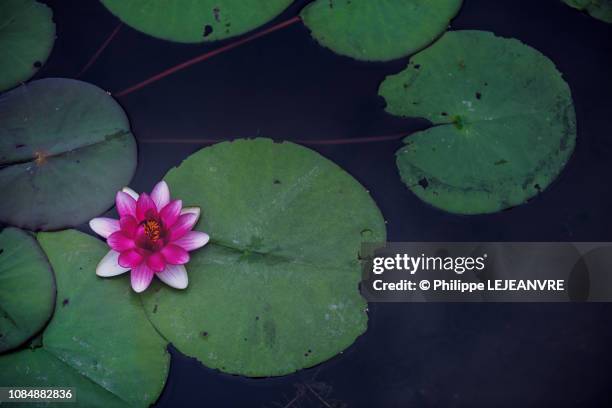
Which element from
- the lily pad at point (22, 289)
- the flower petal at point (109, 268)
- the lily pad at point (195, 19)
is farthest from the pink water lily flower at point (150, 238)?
the lily pad at point (195, 19)

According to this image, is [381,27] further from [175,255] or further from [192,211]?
[175,255]

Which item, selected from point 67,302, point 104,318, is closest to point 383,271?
point 104,318

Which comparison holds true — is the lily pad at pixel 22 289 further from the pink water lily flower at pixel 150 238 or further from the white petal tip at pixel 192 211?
the white petal tip at pixel 192 211

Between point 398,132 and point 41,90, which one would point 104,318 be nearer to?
point 41,90

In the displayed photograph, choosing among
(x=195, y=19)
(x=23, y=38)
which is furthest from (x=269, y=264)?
(x=23, y=38)

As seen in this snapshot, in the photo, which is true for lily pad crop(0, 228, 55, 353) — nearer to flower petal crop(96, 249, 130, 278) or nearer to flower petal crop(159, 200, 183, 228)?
flower petal crop(96, 249, 130, 278)

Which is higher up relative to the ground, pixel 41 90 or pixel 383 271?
pixel 41 90

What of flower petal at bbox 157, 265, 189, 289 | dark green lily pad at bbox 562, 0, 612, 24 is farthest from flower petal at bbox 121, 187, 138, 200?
dark green lily pad at bbox 562, 0, 612, 24
